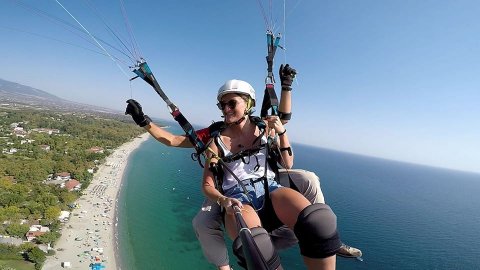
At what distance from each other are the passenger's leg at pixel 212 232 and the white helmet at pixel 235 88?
116 centimetres

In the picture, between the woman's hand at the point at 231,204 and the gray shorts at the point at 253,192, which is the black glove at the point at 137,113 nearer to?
the gray shorts at the point at 253,192

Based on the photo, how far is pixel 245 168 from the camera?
2775 mm

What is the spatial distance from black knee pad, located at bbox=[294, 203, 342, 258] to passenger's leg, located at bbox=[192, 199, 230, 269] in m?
1.10

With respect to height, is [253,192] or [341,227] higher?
[253,192]

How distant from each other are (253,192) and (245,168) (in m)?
0.30

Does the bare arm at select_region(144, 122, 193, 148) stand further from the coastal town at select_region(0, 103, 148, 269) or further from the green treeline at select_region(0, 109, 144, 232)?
the green treeline at select_region(0, 109, 144, 232)

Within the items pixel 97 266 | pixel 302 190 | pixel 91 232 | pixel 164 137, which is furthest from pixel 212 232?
pixel 91 232

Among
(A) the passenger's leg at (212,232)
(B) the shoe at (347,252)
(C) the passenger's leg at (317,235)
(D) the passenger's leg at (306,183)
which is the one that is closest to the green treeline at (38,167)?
(A) the passenger's leg at (212,232)

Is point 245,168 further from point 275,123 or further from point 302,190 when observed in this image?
point 302,190

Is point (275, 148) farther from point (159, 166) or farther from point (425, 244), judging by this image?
point (159, 166)

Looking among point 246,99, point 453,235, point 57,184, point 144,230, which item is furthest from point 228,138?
point 453,235

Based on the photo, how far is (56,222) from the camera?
24.5 m

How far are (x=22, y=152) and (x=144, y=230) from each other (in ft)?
130

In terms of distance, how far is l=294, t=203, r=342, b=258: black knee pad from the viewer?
76.3 inches
